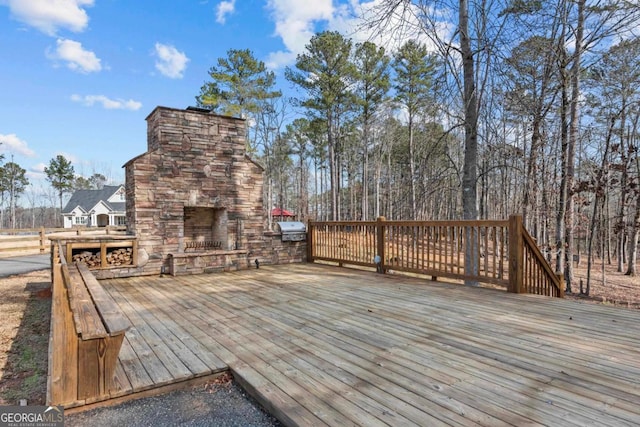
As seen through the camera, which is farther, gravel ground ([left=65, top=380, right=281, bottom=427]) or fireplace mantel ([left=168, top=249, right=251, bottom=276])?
fireplace mantel ([left=168, top=249, right=251, bottom=276])

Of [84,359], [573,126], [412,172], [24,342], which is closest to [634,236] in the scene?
[573,126]

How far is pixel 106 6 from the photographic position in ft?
29.8

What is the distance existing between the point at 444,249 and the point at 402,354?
3.13 meters

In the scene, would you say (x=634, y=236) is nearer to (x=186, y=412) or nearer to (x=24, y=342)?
(x=186, y=412)

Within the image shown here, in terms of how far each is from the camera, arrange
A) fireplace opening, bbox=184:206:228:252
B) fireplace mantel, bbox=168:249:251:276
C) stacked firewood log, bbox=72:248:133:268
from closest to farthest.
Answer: stacked firewood log, bbox=72:248:133:268
fireplace mantel, bbox=168:249:251:276
fireplace opening, bbox=184:206:228:252

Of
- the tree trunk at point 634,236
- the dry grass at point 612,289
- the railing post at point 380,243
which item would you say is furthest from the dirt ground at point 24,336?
the tree trunk at point 634,236

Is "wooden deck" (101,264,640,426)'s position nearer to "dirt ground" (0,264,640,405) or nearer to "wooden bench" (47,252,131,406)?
"wooden bench" (47,252,131,406)

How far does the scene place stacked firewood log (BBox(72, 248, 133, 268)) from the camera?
5719 millimetres

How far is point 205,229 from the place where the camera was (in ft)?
23.7

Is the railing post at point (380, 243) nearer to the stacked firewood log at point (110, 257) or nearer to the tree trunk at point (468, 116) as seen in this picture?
the tree trunk at point (468, 116)

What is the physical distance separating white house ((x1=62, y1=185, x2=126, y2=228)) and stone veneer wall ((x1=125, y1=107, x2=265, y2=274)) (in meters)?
26.7

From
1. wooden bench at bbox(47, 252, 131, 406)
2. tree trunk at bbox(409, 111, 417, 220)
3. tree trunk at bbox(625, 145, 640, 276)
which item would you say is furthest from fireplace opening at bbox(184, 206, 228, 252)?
tree trunk at bbox(625, 145, 640, 276)

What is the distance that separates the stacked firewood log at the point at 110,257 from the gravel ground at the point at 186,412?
15.7ft

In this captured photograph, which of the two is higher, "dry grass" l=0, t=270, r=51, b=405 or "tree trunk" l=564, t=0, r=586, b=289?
"tree trunk" l=564, t=0, r=586, b=289
